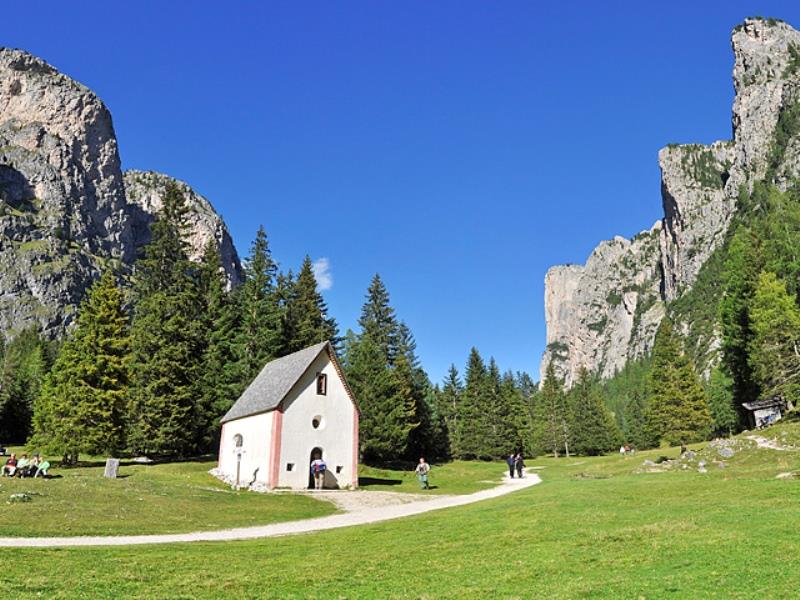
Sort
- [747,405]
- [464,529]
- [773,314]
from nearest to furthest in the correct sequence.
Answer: [464,529], [773,314], [747,405]

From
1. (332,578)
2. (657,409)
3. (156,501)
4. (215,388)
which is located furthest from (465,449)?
(332,578)

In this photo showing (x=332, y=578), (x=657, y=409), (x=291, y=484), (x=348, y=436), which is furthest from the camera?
(x=657, y=409)

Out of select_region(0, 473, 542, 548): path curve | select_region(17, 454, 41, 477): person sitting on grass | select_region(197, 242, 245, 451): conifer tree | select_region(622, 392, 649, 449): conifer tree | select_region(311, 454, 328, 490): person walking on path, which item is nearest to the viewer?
select_region(0, 473, 542, 548): path curve

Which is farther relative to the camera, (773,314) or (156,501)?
(773,314)

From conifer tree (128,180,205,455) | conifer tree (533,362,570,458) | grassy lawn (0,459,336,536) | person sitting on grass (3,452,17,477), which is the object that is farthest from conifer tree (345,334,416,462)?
conifer tree (533,362,570,458)

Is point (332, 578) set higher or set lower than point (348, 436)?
lower

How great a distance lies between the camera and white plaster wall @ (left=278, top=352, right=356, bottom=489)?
35.4m

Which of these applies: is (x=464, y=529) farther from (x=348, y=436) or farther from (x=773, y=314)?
(x=773, y=314)

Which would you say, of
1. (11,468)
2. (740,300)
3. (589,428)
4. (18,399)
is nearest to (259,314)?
(11,468)

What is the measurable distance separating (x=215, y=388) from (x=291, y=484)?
1803 centimetres

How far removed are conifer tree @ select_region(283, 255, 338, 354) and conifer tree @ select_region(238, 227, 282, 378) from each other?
2.93 m

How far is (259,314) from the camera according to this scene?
171 ft

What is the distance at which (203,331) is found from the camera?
173 feet

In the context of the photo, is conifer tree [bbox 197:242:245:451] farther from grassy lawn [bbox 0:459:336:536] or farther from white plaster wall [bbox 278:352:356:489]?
grassy lawn [bbox 0:459:336:536]
